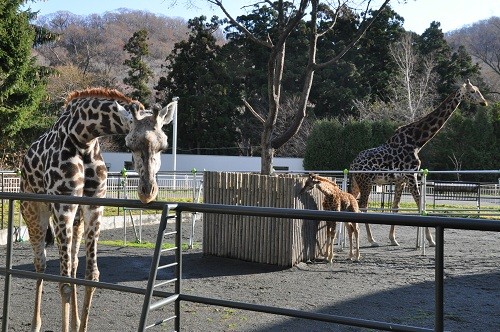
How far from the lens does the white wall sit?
1588 inches

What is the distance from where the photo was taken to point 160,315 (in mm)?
6469

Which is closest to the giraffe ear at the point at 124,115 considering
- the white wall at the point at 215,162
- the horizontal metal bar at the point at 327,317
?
the horizontal metal bar at the point at 327,317

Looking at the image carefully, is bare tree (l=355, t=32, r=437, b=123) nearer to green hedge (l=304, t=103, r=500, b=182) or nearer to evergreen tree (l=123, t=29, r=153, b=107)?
green hedge (l=304, t=103, r=500, b=182)

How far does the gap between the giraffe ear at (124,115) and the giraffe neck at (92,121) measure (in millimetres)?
167

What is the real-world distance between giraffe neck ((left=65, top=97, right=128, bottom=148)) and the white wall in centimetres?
3453

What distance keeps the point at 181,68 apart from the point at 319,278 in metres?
36.4

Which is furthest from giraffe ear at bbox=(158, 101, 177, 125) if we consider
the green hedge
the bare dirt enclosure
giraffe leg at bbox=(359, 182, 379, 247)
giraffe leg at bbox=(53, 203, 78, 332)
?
the green hedge

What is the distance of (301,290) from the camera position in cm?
804

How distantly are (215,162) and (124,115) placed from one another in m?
36.8

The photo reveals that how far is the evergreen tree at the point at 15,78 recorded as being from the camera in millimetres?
23250

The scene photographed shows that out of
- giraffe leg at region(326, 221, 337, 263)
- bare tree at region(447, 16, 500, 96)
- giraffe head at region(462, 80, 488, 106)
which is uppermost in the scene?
bare tree at region(447, 16, 500, 96)

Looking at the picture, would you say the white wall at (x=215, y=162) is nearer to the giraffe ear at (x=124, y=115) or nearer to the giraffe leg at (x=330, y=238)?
the giraffe leg at (x=330, y=238)

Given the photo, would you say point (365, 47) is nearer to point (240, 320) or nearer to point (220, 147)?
point (220, 147)

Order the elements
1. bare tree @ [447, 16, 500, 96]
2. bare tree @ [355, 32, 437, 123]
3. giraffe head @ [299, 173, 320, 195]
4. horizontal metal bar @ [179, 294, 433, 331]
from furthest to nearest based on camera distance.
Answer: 1. bare tree @ [447, 16, 500, 96]
2. bare tree @ [355, 32, 437, 123]
3. giraffe head @ [299, 173, 320, 195]
4. horizontal metal bar @ [179, 294, 433, 331]
